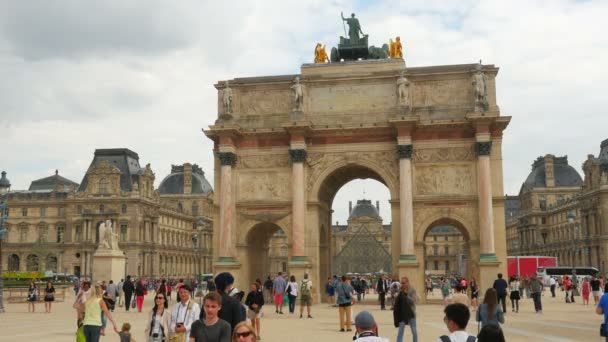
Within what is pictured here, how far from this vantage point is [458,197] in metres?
33.7

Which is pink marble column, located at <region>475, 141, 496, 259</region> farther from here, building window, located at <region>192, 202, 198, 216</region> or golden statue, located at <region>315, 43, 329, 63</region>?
A: building window, located at <region>192, 202, 198, 216</region>

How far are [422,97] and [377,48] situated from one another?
14.2 ft

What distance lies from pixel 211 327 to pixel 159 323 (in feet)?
8.26

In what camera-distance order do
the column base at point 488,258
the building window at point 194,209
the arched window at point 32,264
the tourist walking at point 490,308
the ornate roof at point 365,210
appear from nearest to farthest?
1. the tourist walking at point 490,308
2. the column base at point 488,258
3. the arched window at point 32,264
4. the building window at point 194,209
5. the ornate roof at point 365,210

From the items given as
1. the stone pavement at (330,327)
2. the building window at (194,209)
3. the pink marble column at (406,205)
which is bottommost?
the stone pavement at (330,327)

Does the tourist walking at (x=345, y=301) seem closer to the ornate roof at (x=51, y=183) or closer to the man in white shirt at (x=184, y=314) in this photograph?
the man in white shirt at (x=184, y=314)

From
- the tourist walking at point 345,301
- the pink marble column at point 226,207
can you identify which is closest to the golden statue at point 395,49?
the pink marble column at point 226,207

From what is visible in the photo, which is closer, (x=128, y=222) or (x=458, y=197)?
(x=458, y=197)

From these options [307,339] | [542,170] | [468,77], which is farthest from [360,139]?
[542,170]

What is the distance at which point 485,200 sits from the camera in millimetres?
32688

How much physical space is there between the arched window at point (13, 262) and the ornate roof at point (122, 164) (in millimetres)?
12819

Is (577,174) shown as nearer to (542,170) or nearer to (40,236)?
(542,170)

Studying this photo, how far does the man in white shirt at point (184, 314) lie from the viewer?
8805 millimetres

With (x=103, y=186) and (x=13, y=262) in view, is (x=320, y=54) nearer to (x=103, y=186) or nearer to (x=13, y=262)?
(x=103, y=186)
